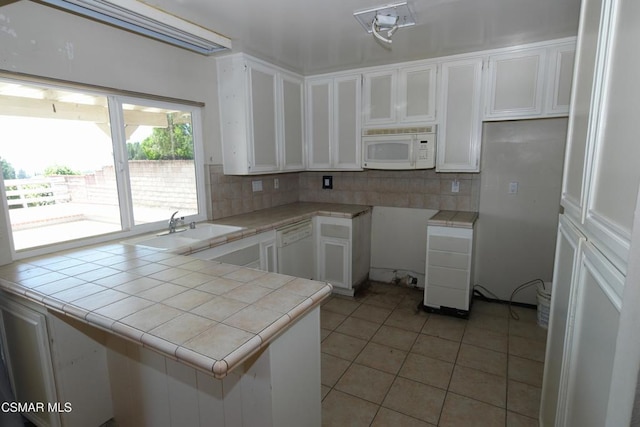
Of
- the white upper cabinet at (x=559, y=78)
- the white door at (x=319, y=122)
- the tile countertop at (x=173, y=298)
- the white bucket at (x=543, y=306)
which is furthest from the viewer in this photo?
the white door at (x=319, y=122)

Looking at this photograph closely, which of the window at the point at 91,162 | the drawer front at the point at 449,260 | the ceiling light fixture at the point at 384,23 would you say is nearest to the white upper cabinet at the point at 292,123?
the window at the point at 91,162

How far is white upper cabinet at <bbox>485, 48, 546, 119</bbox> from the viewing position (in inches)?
104

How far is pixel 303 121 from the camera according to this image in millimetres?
3592

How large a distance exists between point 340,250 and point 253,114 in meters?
1.57

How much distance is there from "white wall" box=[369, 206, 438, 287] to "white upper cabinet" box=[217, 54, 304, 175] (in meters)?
1.28

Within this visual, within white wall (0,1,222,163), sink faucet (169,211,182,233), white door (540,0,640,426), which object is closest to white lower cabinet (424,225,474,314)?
white door (540,0,640,426)

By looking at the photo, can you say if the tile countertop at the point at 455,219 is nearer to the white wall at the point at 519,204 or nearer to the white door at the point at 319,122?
the white wall at the point at 519,204

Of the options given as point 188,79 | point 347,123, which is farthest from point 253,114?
point 347,123

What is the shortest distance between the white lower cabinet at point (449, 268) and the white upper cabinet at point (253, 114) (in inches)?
65.6

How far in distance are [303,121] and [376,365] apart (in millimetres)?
2528

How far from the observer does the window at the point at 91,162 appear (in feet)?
6.12

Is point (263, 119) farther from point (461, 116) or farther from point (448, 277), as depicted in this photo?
point (448, 277)

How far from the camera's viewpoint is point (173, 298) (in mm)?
1259

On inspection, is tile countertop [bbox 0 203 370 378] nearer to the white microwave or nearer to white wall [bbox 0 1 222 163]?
white wall [bbox 0 1 222 163]
